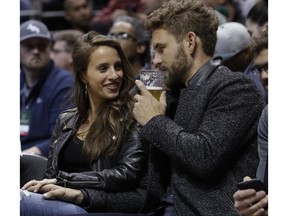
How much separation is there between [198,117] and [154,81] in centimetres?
29

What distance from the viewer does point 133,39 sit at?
6488mm

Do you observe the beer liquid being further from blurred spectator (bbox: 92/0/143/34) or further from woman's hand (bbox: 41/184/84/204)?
blurred spectator (bbox: 92/0/143/34)

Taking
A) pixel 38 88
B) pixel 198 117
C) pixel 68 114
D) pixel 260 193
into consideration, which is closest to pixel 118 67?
pixel 68 114

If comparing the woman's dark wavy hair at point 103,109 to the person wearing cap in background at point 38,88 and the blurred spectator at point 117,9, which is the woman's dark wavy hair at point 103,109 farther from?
the blurred spectator at point 117,9

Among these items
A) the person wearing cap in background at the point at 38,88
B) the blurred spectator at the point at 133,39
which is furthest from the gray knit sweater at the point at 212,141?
the blurred spectator at the point at 133,39

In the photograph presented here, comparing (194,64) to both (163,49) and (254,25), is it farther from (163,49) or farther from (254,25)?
(254,25)

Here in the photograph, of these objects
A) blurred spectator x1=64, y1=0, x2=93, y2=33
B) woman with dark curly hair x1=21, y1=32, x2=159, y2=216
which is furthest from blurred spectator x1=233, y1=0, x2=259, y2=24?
woman with dark curly hair x1=21, y1=32, x2=159, y2=216

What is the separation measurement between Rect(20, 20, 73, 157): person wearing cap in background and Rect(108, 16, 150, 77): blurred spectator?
0.54 meters

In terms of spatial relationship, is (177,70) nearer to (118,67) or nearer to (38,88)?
(118,67)

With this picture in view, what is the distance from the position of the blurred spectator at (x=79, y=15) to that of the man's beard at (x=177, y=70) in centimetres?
501

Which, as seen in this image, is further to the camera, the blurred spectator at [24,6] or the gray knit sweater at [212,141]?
the blurred spectator at [24,6]

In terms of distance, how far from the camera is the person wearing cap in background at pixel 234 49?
511 cm
